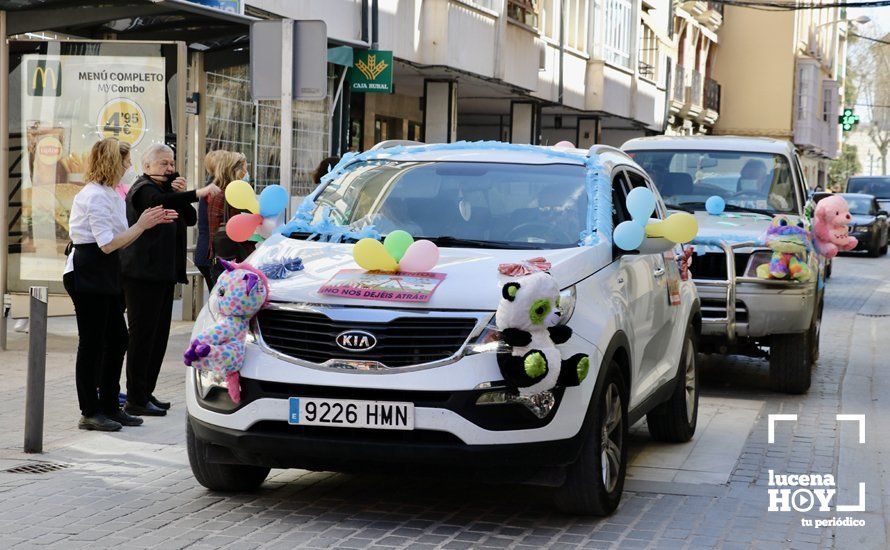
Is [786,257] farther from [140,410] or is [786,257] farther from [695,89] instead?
[695,89]

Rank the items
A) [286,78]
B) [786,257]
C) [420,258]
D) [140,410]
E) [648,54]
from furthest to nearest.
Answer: [648,54]
[786,257]
[286,78]
[140,410]
[420,258]

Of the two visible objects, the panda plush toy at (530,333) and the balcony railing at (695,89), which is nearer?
the panda plush toy at (530,333)

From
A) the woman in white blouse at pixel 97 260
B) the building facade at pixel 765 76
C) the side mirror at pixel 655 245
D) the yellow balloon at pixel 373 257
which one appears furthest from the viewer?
the building facade at pixel 765 76

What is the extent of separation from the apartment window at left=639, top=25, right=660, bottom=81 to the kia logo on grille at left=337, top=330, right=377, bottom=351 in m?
38.7

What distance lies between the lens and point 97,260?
28.7ft

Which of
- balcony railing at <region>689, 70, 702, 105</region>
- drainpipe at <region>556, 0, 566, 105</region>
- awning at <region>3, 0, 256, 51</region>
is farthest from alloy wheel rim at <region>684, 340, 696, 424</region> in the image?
balcony railing at <region>689, 70, 702, 105</region>

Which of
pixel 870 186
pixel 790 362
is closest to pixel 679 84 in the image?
pixel 870 186

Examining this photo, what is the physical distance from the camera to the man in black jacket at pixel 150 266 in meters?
9.39

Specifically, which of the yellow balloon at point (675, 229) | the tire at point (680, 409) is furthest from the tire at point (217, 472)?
the tire at point (680, 409)

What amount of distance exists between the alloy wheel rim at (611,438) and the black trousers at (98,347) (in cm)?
341

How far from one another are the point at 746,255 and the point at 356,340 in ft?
19.8

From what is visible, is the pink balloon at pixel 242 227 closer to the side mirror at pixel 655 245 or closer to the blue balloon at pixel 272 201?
the blue balloon at pixel 272 201

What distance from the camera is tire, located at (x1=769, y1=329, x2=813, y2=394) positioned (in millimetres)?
11562

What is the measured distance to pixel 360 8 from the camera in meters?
21.9
